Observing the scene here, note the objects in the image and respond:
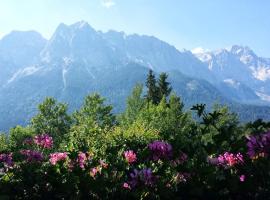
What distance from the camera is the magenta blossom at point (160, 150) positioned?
6.45m

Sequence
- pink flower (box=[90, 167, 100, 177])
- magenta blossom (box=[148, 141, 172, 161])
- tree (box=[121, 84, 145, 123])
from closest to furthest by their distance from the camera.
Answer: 1. pink flower (box=[90, 167, 100, 177])
2. magenta blossom (box=[148, 141, 172, 161])
3. tree (box=[121, 84, 145, 123])

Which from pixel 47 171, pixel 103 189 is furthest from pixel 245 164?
pixel 47 171

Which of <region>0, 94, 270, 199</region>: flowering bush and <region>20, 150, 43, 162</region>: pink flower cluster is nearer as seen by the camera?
<region>0, 94, 270, 199</region>: flowering bush

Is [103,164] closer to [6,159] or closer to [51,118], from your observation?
[6,159]

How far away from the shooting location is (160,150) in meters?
6.46

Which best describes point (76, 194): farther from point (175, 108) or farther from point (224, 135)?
point (175, 108)

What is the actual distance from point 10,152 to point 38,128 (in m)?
60.5

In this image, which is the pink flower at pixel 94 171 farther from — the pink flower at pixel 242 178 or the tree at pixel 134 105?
the tree at pixel 134 105

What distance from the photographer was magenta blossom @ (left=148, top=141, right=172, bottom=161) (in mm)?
6450

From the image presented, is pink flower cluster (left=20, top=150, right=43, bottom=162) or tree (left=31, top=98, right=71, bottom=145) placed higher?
tree (left=31, top=98, right=71, bottom=145)

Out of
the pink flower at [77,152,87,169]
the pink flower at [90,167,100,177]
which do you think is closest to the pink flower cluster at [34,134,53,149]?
the pink flower at [77,152,87,169]

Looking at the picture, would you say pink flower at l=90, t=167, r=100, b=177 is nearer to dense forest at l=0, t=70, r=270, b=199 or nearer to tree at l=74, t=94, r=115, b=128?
dense forest at l=0, t=70, r=270, b=199

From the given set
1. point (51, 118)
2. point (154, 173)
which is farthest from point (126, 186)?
point (51, 118)

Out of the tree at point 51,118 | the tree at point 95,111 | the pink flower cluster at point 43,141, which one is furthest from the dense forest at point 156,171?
the tree at point 51,118
